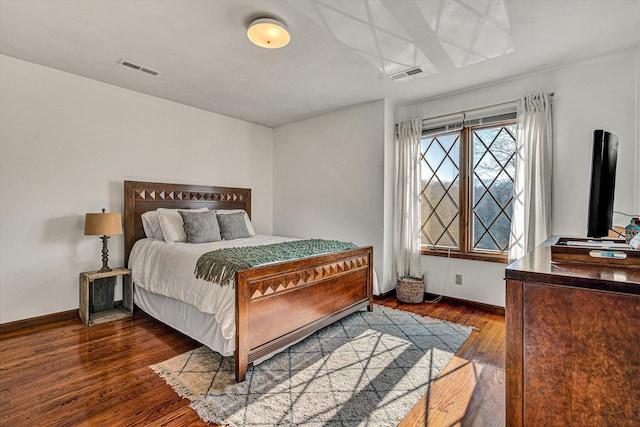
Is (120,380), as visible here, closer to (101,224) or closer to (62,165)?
(101,224)

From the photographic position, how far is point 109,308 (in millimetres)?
3389

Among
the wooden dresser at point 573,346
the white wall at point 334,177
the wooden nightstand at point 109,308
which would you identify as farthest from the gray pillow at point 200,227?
the wooden dresser at point 573,346

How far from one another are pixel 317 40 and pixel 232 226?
2231mm

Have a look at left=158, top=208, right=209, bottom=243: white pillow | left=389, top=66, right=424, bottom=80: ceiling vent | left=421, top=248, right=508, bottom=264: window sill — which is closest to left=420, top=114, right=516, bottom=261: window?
left=421, top=248, right=508, bottom=264: window sill

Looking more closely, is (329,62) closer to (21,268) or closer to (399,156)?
(399,156)

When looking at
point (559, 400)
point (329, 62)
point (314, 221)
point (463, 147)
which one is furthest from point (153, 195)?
point (559, 400)

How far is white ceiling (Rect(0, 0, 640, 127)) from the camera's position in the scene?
6.82ft

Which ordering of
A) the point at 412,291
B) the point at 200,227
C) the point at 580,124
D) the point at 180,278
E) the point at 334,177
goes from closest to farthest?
the point at 180,278 → the point at 580,124 → the point at 200,227 → the point at 412,291 → the point at 334,177

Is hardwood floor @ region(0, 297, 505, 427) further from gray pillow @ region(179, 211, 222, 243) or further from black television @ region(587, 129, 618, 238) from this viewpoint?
black television @ region(587, 129, 618, 238)

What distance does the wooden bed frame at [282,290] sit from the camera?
82.3 inches

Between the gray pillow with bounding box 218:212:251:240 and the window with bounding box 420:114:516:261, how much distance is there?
7.47 ft

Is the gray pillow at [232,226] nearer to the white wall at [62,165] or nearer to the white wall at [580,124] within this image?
the white wall at [62,165]

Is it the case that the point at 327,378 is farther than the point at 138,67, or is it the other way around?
the point at 138,67

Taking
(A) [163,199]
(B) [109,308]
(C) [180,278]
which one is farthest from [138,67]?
(B) [109,308]
